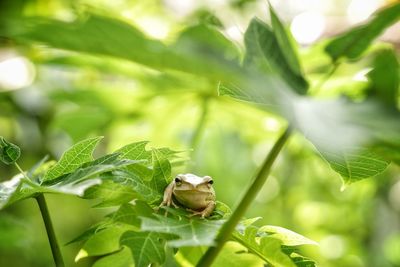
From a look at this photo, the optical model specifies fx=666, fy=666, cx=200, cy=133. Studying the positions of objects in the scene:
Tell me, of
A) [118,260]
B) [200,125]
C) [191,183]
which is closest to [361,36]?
[191,183]

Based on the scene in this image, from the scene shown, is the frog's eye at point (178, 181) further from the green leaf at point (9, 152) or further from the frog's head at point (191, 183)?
the green leaf at point (9, 152)

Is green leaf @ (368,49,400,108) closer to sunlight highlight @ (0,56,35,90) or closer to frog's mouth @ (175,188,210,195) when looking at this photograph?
frog's mouth @ (175,188,210,195)

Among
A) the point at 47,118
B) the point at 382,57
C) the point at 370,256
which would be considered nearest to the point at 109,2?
the point at 47,118

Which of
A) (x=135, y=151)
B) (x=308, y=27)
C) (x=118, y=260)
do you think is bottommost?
(x=118, y=260)

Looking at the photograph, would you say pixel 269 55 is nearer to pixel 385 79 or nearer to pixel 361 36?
pixel 361 36

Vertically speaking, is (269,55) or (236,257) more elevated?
(269,55)

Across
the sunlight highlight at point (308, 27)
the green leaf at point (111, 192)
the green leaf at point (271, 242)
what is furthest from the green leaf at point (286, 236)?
the sunlight highlight at point (308, 27)

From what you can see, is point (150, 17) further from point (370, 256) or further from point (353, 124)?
point (353, 124)
